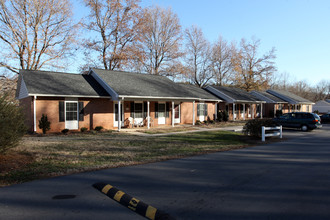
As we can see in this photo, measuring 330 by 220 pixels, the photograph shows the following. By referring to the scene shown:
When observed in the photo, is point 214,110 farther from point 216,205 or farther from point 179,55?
point 216,205

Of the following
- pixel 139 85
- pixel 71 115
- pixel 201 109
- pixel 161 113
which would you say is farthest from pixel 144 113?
pixel 201 109

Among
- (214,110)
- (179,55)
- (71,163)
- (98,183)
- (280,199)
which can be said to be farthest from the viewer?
(179,55)

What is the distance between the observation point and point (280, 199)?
5277mm

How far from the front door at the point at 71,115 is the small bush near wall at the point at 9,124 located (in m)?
8.98

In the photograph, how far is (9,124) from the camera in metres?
8.84

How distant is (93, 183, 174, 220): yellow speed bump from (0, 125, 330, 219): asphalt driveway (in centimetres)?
14

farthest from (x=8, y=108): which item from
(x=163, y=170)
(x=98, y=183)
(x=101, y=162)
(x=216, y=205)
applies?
(x=216, y=205)

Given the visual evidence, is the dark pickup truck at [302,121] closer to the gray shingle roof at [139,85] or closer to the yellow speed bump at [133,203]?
the gray shingle roof at [139,85]

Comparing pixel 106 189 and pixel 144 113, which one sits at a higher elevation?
pixel 144 113

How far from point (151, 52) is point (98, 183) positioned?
124 feet

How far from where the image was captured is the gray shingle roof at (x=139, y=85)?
20.7m

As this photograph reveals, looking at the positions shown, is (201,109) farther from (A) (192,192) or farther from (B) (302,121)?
(A) (192,192)

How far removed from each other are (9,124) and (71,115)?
33.3ft

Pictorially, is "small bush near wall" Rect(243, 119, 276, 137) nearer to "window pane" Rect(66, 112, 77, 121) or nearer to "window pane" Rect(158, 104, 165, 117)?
"window pane" Rect(158, 104, 165, 117)
